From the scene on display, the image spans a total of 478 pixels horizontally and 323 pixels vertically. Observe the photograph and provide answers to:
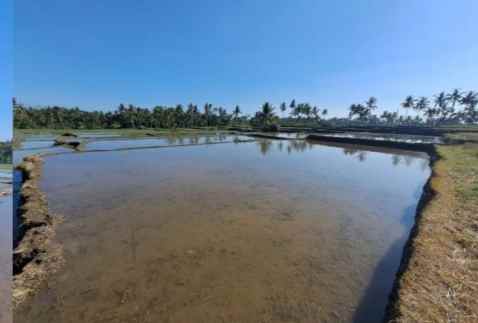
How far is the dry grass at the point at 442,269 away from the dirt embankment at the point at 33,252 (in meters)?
4.53

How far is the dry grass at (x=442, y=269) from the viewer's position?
2219 mm

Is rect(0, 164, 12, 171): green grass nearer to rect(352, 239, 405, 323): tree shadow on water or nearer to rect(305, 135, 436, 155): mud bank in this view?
rect(352, 239, 405, 323): tree shadow on water

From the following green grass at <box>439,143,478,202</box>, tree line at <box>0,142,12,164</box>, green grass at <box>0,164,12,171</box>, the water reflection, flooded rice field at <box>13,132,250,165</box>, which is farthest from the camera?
flooded rice field at <box>13,132,250,165</box>

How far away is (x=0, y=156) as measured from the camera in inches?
67.6

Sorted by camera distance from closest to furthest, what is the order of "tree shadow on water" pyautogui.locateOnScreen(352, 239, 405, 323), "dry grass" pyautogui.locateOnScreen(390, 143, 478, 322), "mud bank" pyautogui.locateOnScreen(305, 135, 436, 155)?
1. "dry grass" pyautogui.locateOnScreen(390, 143, 478, 322)
2. "tree shadow on water" pyautogui.locateOnScreen(352, 239, 405, 323)
3. "mud bank" pyautogui.locateOnScreen(305, 135, 436, 155)

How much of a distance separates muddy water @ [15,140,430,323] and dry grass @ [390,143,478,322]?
50 cm

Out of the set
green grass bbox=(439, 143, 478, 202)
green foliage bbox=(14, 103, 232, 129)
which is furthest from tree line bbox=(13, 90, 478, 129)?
green grass bbox=(439, 143, 478, 202)

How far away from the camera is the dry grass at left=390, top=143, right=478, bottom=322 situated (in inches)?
87.4

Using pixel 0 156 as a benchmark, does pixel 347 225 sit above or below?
below

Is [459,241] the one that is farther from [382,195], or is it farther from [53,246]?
[53,246]

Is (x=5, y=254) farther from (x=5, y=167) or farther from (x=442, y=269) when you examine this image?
(x=442, y=269)

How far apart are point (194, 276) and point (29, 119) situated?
5116 centimetres

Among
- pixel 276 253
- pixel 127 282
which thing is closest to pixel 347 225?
pixel 276 253

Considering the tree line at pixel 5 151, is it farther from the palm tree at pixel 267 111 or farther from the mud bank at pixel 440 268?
the palm tree at pixel 267 111
